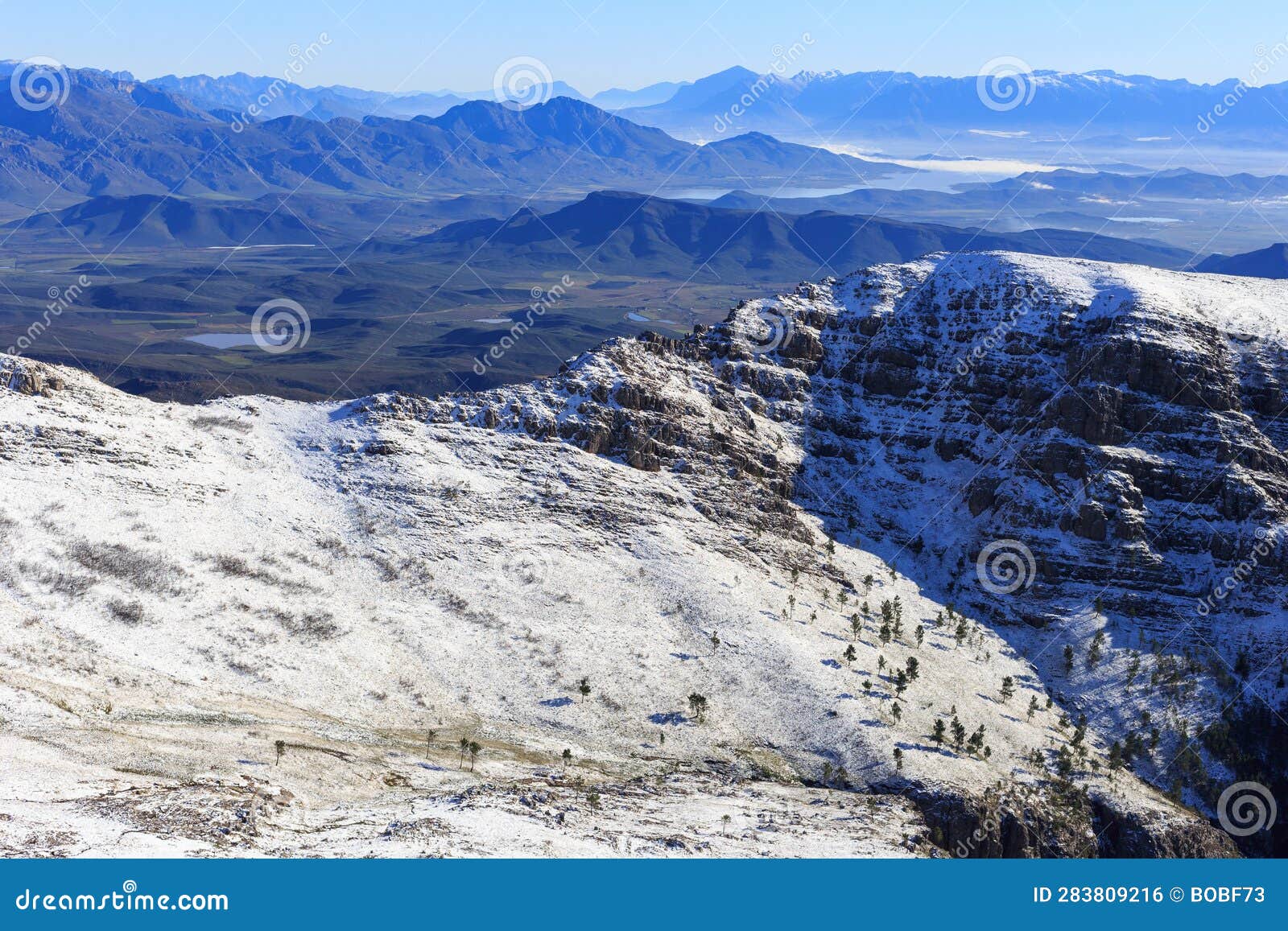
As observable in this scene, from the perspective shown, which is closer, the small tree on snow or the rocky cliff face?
the small tree on snow

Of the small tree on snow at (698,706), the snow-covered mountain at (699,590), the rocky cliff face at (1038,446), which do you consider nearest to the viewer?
the snow-covered mountain at (699,590)

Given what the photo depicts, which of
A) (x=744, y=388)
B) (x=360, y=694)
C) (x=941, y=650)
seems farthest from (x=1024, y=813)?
(x=744, y=388)

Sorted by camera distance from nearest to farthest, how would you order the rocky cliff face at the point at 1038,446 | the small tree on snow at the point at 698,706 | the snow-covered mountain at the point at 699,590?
the snow-covered mountain at the point at 699,590, the small tree on snow at the point at 698,706, the rocky cliff face at the point at 1038,446

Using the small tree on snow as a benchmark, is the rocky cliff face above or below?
above

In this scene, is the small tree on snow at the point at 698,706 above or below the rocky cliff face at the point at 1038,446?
below

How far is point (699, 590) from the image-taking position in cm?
10969

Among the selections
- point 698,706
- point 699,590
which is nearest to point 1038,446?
point 699,590

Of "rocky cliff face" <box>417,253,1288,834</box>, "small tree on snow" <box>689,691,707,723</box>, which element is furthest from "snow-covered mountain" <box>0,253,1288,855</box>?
"rocky cliff face" <box>417,253,1288,834</box>

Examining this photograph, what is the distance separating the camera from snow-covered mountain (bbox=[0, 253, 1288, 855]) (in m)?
77.9

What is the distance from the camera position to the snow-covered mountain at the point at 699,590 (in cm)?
7788

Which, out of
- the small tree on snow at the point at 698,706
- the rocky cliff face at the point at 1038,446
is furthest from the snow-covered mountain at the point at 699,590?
the rocky cliff face at the point at 1038,446

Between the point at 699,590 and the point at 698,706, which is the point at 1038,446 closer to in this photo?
the point at 699,590

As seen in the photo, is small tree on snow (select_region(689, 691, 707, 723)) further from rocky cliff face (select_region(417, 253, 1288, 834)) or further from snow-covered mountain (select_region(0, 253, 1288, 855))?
rocky cliff face (select_region(417, 253, 1288, 834))

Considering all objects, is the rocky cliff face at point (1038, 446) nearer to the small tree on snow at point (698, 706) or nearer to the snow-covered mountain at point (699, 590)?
the snow-covered mountain at point (699, 590)
